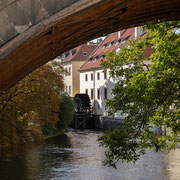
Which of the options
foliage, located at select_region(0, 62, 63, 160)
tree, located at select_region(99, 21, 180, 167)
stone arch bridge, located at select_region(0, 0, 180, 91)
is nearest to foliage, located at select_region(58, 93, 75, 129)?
foliage, located at select_region(0, 62, 63, 160)

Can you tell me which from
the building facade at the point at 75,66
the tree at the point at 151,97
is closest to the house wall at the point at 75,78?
the building facade at the point at 75,66

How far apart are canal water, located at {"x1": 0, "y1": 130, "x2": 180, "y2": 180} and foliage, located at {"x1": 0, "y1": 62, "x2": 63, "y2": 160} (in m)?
2.07

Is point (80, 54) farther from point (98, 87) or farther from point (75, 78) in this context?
point (98, 87)

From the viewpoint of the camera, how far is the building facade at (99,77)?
43.6m

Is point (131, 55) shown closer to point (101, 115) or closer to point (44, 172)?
point (44, 172)

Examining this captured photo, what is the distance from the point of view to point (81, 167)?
64.4ft

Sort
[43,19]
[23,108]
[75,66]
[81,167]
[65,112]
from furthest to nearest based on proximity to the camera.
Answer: [75,66] → [65,112] → [81,167] → [23,108] → [43,19]

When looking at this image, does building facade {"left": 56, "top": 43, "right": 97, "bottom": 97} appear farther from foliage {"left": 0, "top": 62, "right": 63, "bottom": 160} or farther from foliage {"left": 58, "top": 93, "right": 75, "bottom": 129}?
foliage {"left": 0, "top": 62, "right": 63, "bottom": 160}

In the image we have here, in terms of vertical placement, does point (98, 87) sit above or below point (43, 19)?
above

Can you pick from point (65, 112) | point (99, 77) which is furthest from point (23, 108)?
point (99, 77)

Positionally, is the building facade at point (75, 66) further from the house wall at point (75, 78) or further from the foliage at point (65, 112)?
the foliage at point (65, 112)

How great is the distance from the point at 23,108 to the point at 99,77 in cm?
3100

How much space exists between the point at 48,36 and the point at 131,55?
9905 mm

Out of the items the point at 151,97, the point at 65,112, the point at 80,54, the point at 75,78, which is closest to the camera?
the point at 151,97
